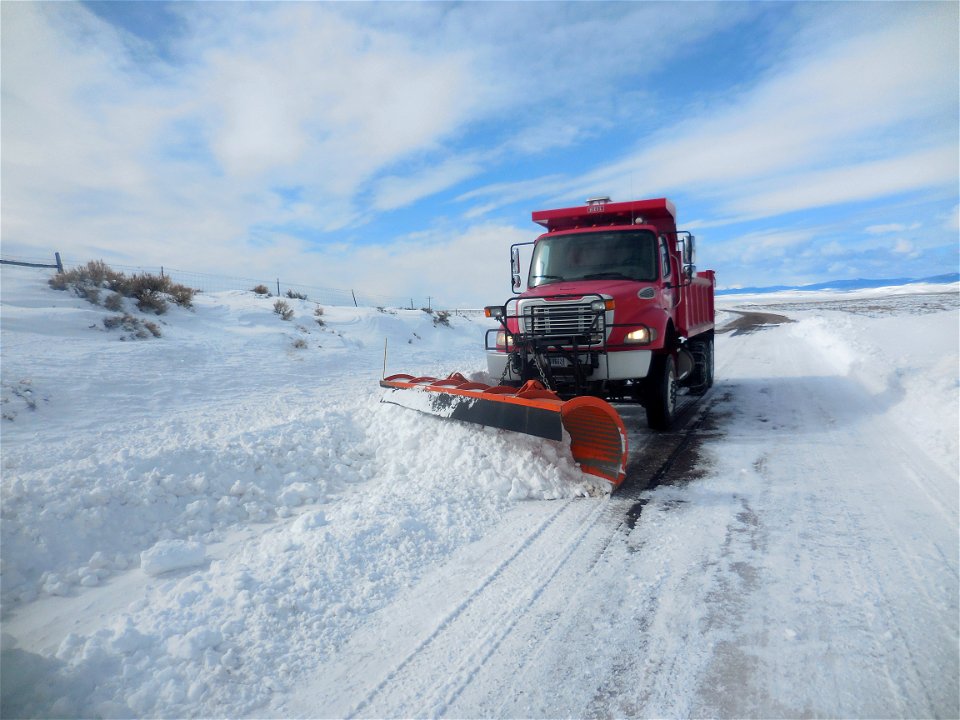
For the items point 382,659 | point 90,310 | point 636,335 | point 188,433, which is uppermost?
point 90,310

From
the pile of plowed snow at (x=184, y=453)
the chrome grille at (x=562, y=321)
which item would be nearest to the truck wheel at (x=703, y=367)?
the chrome grille at (x=562, y=321)

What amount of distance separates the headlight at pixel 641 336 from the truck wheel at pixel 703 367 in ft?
→ 10.1

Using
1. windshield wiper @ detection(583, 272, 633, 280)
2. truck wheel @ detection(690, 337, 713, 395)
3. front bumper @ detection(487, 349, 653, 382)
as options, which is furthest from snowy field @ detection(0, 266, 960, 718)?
windshield wiper @ detection(583, 272, 633, 280)

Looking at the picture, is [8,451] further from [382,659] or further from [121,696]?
[382,659]

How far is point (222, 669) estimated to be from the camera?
2.60 m

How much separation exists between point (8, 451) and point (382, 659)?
187 inches

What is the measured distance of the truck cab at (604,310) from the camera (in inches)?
245

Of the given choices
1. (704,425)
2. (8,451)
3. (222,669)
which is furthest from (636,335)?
(8,451)

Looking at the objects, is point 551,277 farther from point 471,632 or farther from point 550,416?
point 471,632

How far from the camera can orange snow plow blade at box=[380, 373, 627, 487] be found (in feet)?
15.2

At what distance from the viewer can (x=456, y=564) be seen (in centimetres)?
360

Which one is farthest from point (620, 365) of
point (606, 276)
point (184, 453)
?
point (184, 453)

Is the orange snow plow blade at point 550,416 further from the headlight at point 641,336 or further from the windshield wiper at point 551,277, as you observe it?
the windshield wiper at point 551,277

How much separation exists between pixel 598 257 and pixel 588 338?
1.58 metres
